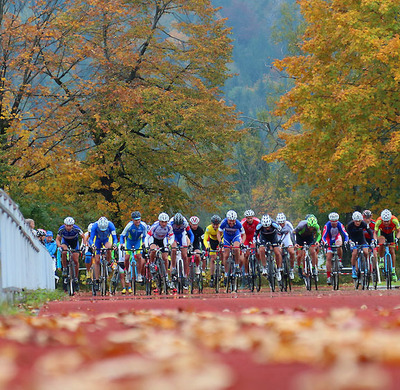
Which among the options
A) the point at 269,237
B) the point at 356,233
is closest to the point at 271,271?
the point at 269,237

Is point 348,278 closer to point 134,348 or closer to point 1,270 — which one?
point 1,270

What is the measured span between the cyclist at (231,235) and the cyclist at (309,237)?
179 centimetres

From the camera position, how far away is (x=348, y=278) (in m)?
43.7

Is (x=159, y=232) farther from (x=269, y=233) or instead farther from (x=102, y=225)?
(x=269, y=233)

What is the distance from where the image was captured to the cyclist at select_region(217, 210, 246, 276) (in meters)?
26.2

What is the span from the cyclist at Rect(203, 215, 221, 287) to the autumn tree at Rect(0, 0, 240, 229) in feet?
41.6

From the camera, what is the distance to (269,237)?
25.9 m

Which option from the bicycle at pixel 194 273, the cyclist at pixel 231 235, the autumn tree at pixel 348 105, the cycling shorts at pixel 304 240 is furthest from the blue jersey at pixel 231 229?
the autumn tree at pixel 348 105

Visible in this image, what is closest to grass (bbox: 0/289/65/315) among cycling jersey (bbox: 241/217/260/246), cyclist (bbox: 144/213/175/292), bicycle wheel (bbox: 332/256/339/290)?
cyclist (bbox: 144/213/175/292)

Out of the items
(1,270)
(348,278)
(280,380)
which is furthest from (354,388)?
(348,278)

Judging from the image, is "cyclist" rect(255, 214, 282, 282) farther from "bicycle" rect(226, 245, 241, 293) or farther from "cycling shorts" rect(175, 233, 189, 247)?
"cycling shorts" rect(175, 233, 189, 247)

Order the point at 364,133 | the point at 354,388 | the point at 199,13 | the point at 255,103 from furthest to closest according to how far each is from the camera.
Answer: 1. the point at 255,103
2. the point at 199,13
3. the point at 364,133
4. the point at 354,388

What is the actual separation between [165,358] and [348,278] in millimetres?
38761

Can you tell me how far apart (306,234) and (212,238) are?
2.50 metres
